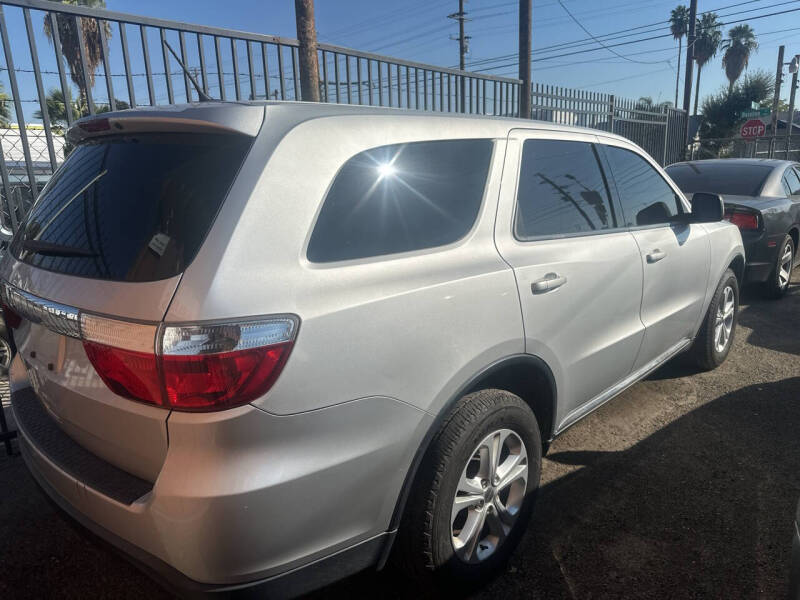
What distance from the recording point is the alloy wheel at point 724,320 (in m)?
4.50

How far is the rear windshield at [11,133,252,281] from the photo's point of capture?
5.52 feet

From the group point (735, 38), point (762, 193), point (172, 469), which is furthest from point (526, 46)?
point (735, 38)

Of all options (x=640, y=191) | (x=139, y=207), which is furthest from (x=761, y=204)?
(x=139, y=207)

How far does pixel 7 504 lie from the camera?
3.07 metres

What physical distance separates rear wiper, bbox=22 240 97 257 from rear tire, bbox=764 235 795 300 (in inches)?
267

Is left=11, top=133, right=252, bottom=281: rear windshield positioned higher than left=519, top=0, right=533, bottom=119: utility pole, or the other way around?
left=519, top=0, right=533, bottom=119: utility pole

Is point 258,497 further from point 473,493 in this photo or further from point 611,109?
point 611,109

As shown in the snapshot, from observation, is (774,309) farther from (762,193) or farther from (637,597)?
(637,597)

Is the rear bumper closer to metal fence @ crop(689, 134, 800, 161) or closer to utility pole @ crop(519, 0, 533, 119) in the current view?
utility pole @ crop(519, 0, 533, 119)

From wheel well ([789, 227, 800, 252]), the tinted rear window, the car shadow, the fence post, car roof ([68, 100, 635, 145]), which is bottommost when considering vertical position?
the car shadow

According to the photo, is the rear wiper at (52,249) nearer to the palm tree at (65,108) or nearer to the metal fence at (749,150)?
the palm tree at (65,108)

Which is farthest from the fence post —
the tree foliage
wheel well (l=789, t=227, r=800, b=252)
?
the tree foliage

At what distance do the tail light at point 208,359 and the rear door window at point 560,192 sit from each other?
4.18ft

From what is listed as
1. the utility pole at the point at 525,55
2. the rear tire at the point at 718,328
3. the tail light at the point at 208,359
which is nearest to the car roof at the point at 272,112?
the tail light at the point at 208,359
